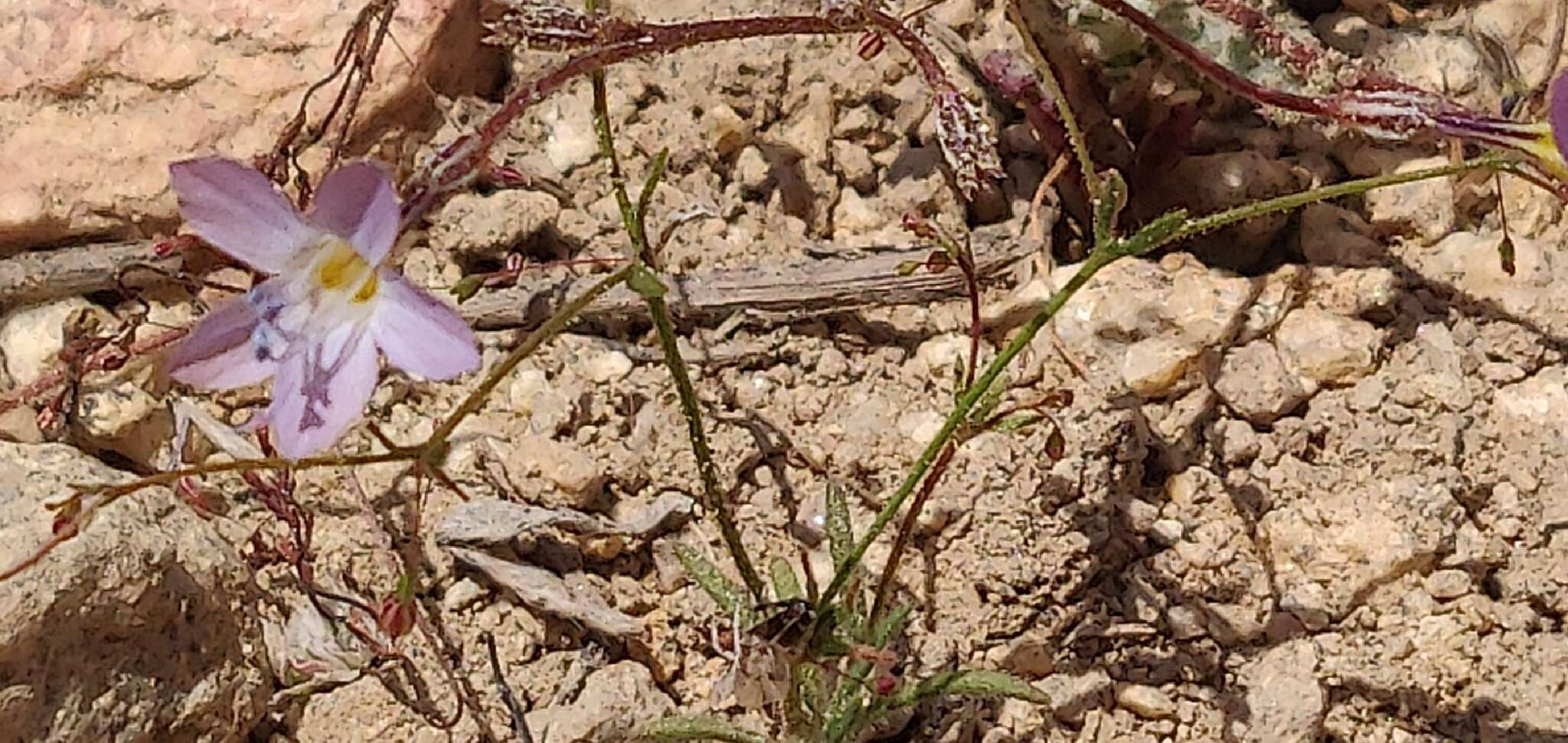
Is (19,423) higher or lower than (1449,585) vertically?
higher

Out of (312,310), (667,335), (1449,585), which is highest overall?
(312,310)

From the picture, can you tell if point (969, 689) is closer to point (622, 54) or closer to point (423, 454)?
point (423, 454)

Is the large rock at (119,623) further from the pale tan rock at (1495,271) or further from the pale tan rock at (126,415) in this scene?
the pale tan rock at (1495,271)

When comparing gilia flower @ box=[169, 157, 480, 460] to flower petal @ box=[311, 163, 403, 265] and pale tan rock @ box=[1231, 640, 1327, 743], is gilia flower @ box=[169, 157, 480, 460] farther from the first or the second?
pale tan rock @ box=[1231, 640, 1327, 743]

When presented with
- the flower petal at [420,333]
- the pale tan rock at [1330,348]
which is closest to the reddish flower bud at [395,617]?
the flower petal at [420,333]

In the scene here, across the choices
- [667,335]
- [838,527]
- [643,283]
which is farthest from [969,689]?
[643,283]

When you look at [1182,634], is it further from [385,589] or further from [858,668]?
[385,589]
